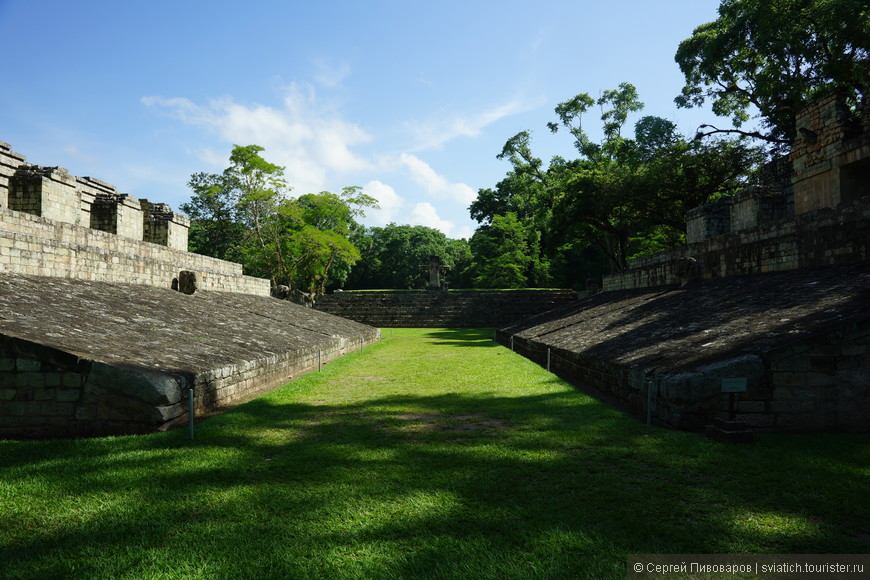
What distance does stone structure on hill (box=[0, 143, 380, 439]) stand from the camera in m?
5.31

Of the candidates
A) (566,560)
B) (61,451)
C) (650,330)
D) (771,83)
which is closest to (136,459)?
(61,451)

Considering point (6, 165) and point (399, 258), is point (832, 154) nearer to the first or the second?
point (6, 165)

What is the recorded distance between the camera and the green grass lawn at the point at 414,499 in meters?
2.96

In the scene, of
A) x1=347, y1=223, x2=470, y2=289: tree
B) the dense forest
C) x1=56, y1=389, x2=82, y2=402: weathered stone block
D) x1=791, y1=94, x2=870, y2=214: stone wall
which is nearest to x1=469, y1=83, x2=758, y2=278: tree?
the dense forest

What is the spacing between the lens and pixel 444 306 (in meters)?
29.7

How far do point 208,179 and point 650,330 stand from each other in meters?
44.6

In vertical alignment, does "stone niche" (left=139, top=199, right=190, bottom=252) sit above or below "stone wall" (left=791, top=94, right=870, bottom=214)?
below

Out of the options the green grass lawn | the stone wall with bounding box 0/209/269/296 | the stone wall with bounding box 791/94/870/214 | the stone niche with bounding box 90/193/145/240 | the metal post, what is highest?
the stone wall with bounding box 791/94/870/214

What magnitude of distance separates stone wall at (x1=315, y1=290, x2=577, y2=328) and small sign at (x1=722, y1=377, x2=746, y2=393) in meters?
22.9

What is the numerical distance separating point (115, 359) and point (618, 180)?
23387mm

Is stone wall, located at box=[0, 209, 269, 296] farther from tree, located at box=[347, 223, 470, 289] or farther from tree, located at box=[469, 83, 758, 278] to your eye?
tree, located at box=[347, 223, 470, 289]

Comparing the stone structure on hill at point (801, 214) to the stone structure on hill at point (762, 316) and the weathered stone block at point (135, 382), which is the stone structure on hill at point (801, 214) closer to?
the stone structure on hill at point (762, 316)

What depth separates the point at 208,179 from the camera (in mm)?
44656

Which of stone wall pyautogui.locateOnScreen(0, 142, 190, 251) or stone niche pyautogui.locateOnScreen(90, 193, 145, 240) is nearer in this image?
stone wall pyautogui.locateOnScreen(0, 142, 190, 251)
